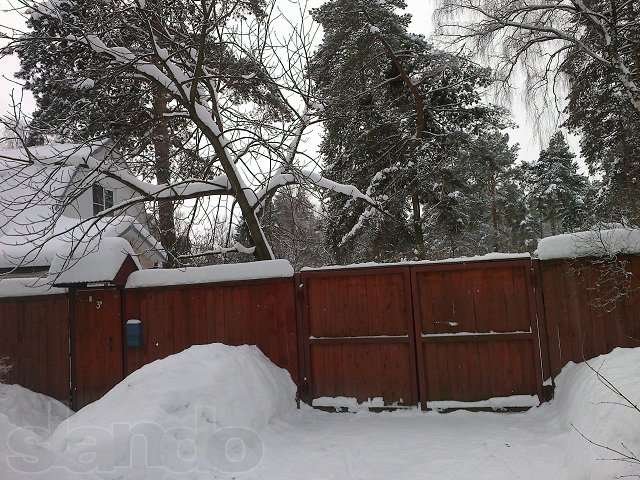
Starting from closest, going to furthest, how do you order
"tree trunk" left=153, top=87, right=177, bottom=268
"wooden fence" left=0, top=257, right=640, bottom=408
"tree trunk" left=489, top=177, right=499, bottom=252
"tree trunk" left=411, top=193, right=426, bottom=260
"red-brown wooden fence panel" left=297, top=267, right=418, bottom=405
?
"wooden fence" left=0, top=257, right=640, bottom=408
"red-brown wooden fence panel" left=297, top=267, right=418, bottom=405
"tree trunk" left=153, top=87, right=177, bottom=268
"tree trunk" left=411, top=193, right=426, bottom=260
"tree trunk" left=489, top=177, right=499, bottom=252

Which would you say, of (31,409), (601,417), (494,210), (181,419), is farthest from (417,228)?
(494,210)

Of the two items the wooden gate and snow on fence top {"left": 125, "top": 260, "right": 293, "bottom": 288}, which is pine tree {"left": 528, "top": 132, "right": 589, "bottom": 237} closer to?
the wooden gate

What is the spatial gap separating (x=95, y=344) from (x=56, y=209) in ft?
6.78

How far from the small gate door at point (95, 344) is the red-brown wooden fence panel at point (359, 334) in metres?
2.81

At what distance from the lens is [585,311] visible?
5562 mm

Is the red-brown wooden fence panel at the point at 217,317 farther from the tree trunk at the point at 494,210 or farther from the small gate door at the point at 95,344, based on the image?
the tree trunk at the point at 494,210

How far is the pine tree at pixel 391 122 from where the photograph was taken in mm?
12781

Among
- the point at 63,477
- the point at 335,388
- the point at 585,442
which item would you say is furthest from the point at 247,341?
the point at 585,442

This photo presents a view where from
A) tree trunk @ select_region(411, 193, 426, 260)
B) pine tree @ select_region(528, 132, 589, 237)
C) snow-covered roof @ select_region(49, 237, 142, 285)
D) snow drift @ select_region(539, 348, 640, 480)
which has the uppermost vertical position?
pine tree @ select_region(528, 132, 589, 237)

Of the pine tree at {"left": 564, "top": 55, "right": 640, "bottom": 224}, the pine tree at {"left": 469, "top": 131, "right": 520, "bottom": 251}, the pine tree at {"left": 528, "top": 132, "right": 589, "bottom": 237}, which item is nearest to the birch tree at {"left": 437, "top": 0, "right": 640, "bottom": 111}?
the pine tree at {"left": 564, "top": 55, "right": 640, "bottom": 224}

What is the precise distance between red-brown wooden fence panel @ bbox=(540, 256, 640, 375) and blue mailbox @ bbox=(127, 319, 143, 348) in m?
5.49

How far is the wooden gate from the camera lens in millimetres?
5746

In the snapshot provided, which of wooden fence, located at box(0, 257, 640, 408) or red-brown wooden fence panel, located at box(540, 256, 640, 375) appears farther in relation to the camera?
wooden fence, located at box(0, 257, 640, 408)

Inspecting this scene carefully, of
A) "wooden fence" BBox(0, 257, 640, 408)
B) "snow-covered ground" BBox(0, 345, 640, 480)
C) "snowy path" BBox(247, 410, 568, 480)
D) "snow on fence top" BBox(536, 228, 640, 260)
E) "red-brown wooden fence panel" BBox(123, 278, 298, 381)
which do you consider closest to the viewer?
"snow-covered ground" BBox(0, 345, 640, 480)
